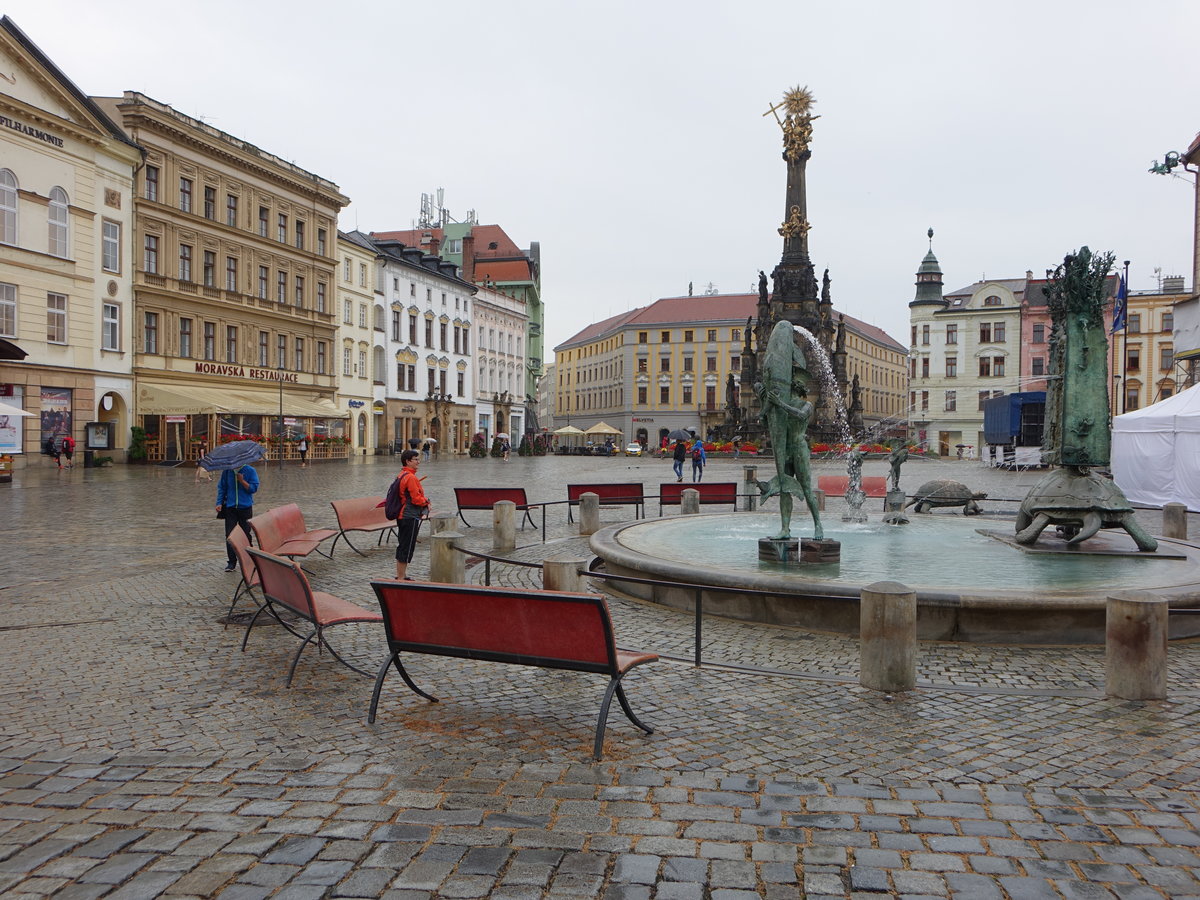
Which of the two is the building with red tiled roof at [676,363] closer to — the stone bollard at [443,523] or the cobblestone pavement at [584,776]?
the stone bollard at [443,523]

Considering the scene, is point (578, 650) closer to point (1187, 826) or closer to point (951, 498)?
point (1187, 826)

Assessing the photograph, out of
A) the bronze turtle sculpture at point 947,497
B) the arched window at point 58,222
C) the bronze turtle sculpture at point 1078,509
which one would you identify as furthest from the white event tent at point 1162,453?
the arched window at point 58,222

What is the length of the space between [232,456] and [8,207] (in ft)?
94.5

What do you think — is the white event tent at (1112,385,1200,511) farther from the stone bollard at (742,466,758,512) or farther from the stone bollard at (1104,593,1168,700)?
the stone bollard at (1104,593,1168,700)

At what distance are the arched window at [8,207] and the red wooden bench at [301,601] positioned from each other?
106ft

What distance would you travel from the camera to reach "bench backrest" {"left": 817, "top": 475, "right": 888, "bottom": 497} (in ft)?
61.5

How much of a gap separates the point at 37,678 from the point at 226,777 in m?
2.79

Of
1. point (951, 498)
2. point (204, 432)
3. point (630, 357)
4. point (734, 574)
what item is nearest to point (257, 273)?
point (204, 432)

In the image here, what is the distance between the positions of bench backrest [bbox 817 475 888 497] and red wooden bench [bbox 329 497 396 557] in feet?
31.1

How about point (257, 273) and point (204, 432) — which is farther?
point (257, 273)

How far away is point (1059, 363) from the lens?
13680 mm

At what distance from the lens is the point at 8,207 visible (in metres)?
32.8

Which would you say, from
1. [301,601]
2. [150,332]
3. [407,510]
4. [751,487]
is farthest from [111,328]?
[301,601]

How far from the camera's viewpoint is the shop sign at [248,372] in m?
43.3
